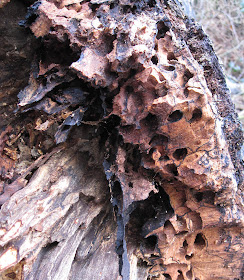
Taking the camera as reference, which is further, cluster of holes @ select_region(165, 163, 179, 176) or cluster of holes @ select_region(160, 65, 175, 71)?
cluster of holes @ select_region(165, 163, 179, 176)

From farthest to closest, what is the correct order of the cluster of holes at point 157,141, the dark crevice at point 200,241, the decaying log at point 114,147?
the dark crevice at point 200,241, the cluster of holes at point 157,141, the decaying log at point 114,147

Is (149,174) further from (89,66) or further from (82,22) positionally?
(82,22)

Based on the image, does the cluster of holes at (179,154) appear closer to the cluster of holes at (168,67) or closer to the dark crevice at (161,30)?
the cluster of holes at (168,67)

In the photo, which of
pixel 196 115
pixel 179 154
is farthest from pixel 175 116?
pixel 179 154

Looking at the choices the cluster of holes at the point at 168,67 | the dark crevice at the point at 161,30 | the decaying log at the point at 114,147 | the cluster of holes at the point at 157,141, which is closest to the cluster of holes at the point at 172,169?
the decaying log at the point at 114,147

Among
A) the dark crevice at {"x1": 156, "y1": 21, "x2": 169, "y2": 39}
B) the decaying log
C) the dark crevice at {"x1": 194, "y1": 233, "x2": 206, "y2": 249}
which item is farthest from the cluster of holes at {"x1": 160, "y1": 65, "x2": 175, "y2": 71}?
the dark crevice at {"x1": 194, "y1": 233, "x2": 206, "y2": 249}

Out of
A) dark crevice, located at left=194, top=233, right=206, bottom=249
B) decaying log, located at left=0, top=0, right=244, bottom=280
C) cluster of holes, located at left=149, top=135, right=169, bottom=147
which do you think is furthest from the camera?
dark crevice, located at left=194, top=233, right=206, bottom=249

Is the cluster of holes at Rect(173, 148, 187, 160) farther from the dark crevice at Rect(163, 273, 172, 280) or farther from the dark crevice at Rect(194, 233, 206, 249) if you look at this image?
the dark crevice at Rect(163, 273, 172, 280)

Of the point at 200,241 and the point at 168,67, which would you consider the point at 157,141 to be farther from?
the point at 200,241
